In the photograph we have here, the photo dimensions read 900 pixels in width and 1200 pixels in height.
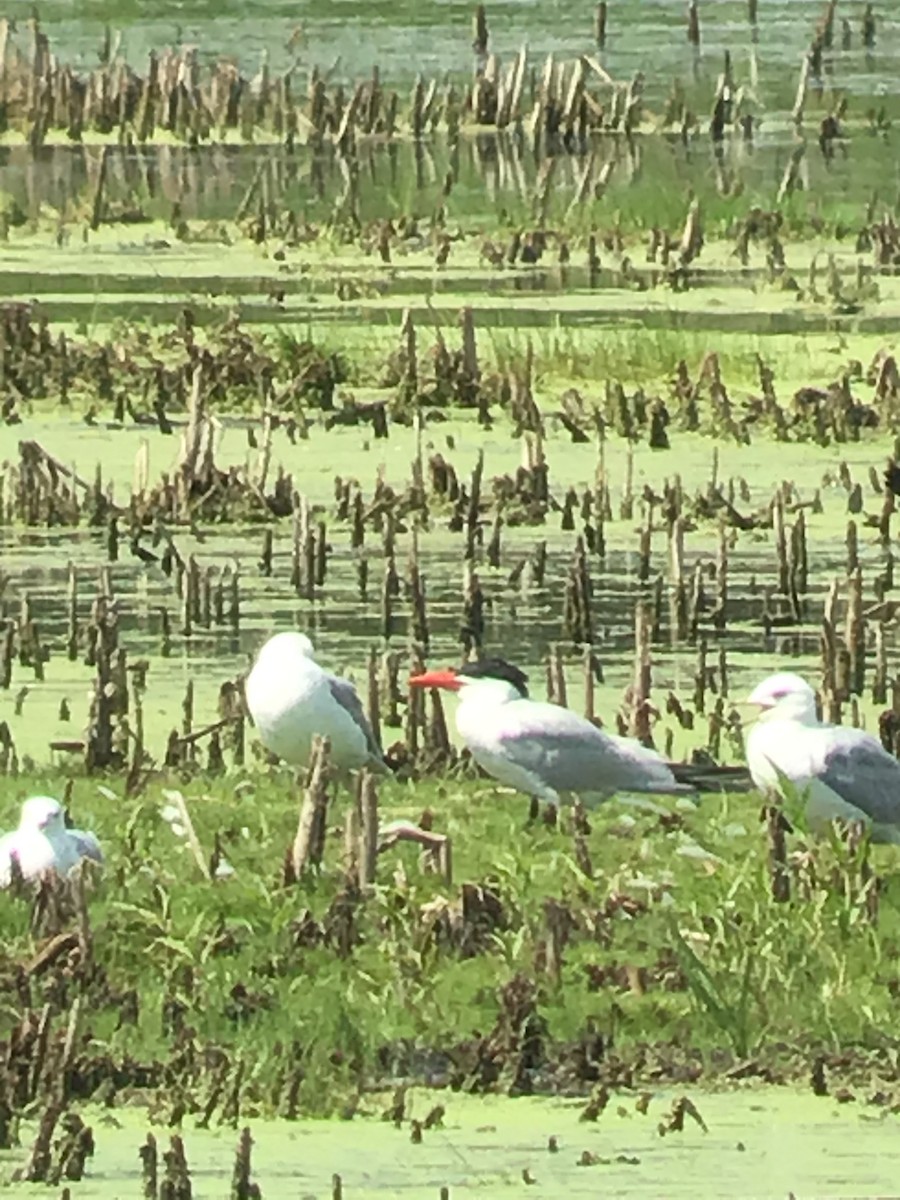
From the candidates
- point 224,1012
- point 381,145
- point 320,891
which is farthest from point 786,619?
point 381,145

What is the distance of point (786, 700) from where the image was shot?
8109 millimetres

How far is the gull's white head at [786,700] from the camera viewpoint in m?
8.05

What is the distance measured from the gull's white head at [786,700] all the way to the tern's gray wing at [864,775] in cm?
17

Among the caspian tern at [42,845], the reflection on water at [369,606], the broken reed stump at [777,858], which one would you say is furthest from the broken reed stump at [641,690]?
the caspian tern at [42,845]

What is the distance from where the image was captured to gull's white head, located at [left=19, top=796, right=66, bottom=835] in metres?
7.18

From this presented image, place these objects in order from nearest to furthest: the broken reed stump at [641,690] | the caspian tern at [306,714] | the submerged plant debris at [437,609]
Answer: the submerged plant debris at [437,609] → the caspian tern at [306,714] → the broken reed stump at [641,690]

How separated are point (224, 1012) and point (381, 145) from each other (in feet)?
56.5

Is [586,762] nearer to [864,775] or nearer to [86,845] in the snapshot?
[864,775]

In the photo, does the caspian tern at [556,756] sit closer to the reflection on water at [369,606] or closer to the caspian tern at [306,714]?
the caspian tern at [306,714]

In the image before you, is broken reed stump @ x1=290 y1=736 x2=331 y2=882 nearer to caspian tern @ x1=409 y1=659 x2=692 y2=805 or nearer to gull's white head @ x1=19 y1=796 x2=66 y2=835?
gull's white head @ x1=19 y1=796 x2=66 y2=835

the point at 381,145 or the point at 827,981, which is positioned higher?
the point at 827,981

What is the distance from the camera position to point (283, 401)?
14078 mm

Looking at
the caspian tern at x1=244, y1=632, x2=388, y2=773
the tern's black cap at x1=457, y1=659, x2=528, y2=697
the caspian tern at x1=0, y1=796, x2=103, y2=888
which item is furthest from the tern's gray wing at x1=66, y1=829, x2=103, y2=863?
the tern's black cap at x1=457, y1=659, x2=528, y2=697

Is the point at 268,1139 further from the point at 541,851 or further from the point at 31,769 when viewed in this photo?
the point at 31,769
